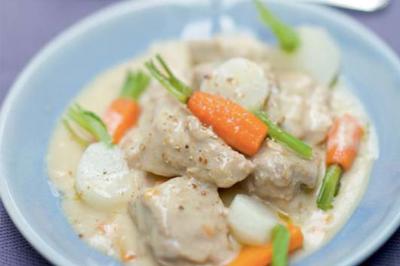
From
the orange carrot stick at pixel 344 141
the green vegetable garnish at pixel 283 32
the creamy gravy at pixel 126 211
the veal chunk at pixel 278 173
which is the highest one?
the green vegetable garnish at pixel 283 32

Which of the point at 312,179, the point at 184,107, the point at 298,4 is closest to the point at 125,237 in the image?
the point at 184,107

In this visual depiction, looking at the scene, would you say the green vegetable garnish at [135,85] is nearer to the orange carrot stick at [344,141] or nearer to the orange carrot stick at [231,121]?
the orange carrot stick at [231,121]

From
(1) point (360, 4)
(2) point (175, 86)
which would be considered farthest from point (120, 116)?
(1) point (360, 4)

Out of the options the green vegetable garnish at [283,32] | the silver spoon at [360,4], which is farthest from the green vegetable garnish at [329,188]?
the silver spoon at [360,4]

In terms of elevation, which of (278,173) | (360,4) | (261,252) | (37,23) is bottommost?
(261,252)

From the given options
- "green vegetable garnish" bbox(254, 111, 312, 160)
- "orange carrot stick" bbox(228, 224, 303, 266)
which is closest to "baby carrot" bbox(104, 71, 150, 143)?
"green vegetable garnish" bbox(254, 111, 312, 160)

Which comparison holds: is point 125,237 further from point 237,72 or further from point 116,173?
point 237,72

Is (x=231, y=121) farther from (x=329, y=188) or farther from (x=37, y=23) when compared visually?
(x=37, y=23)
